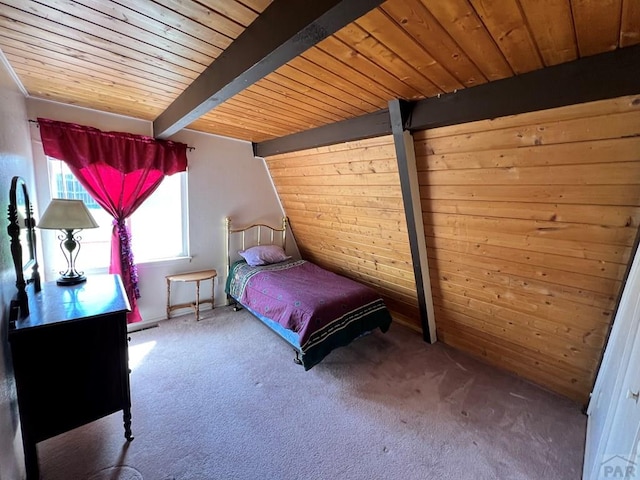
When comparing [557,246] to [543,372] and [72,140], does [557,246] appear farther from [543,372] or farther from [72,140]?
[72,140]

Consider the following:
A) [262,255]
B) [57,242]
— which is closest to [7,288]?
[57,242]

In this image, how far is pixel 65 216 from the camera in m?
1.87

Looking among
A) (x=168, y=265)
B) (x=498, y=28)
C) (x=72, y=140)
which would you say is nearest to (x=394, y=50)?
(x=498, y=28)

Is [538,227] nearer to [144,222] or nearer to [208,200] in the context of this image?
[208,200]

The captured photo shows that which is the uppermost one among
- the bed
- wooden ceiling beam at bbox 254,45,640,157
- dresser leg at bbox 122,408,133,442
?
wooden ceiling beam at bbox 254,45,640,157

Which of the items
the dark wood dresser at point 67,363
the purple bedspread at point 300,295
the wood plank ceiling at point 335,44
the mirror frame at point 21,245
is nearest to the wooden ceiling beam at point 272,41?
the wood plank ceiling at point 335,44

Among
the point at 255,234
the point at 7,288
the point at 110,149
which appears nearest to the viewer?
the point at 7,288

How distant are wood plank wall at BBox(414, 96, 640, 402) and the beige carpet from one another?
1.46 ft

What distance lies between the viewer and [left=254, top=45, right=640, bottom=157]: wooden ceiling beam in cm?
119

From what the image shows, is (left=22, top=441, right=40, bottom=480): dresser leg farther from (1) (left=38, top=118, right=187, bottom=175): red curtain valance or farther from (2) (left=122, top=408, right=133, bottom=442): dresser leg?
(1) (left=38, top=118, right=187, bottom=175): red curtain valance

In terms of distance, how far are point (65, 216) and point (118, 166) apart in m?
1.16

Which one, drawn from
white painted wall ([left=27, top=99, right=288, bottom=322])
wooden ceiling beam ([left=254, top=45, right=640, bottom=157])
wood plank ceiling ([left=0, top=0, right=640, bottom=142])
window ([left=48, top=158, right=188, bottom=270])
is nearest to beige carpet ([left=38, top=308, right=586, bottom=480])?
white painted wall ([left=27, top=99, right=288, bottom=322])

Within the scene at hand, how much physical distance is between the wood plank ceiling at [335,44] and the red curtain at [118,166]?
0.52 meters

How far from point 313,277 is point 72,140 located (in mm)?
2633
